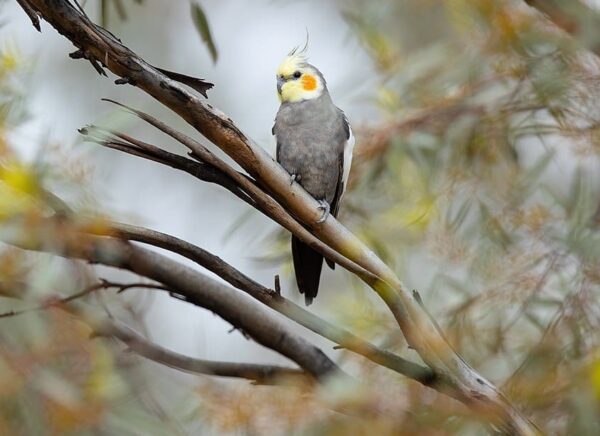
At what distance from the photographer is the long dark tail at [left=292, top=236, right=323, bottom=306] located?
1719 mm

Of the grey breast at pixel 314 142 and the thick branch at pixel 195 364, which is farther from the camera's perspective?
the grey breast at pixel 314 142

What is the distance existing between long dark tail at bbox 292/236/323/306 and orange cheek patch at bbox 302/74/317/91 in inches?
15.6

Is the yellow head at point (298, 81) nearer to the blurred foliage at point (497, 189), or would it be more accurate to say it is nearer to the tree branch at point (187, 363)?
the blurred foliage at point (497, 189)

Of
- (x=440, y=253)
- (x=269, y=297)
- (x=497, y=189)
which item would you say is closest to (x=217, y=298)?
(x=269, y=297)

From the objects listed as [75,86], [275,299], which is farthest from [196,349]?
[75,86]

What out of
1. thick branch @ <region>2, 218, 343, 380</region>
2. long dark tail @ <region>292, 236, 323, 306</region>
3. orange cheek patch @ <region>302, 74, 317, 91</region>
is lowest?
thick branch @ <region>2, 218, 343, 380</region>

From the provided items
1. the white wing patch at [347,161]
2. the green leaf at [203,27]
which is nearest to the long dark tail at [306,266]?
the white wing patch at [347,161]

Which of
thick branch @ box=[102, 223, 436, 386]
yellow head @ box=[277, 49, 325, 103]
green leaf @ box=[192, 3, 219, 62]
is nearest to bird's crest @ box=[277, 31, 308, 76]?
yellow head @ box=[277, 49, 325, 103]

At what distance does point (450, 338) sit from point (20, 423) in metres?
0.73

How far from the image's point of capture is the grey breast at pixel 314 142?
1.87 metres

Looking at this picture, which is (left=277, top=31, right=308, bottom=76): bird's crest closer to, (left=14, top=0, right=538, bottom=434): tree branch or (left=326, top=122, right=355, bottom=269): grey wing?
(left=326, top=122, right=355, bottom=269): grey wing

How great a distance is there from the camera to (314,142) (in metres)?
1.89

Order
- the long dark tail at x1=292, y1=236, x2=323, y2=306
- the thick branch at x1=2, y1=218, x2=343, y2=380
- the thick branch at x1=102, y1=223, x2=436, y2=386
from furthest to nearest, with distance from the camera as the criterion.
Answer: the long dark tail at x1=292, y1=236, x2=323, y2=306 → the thick branch at x1=2, y1=218, x2=343, y2=380 → the thick branch at x1=102, y1=223, x2=436, y2=386

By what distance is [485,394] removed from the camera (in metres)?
1.28
